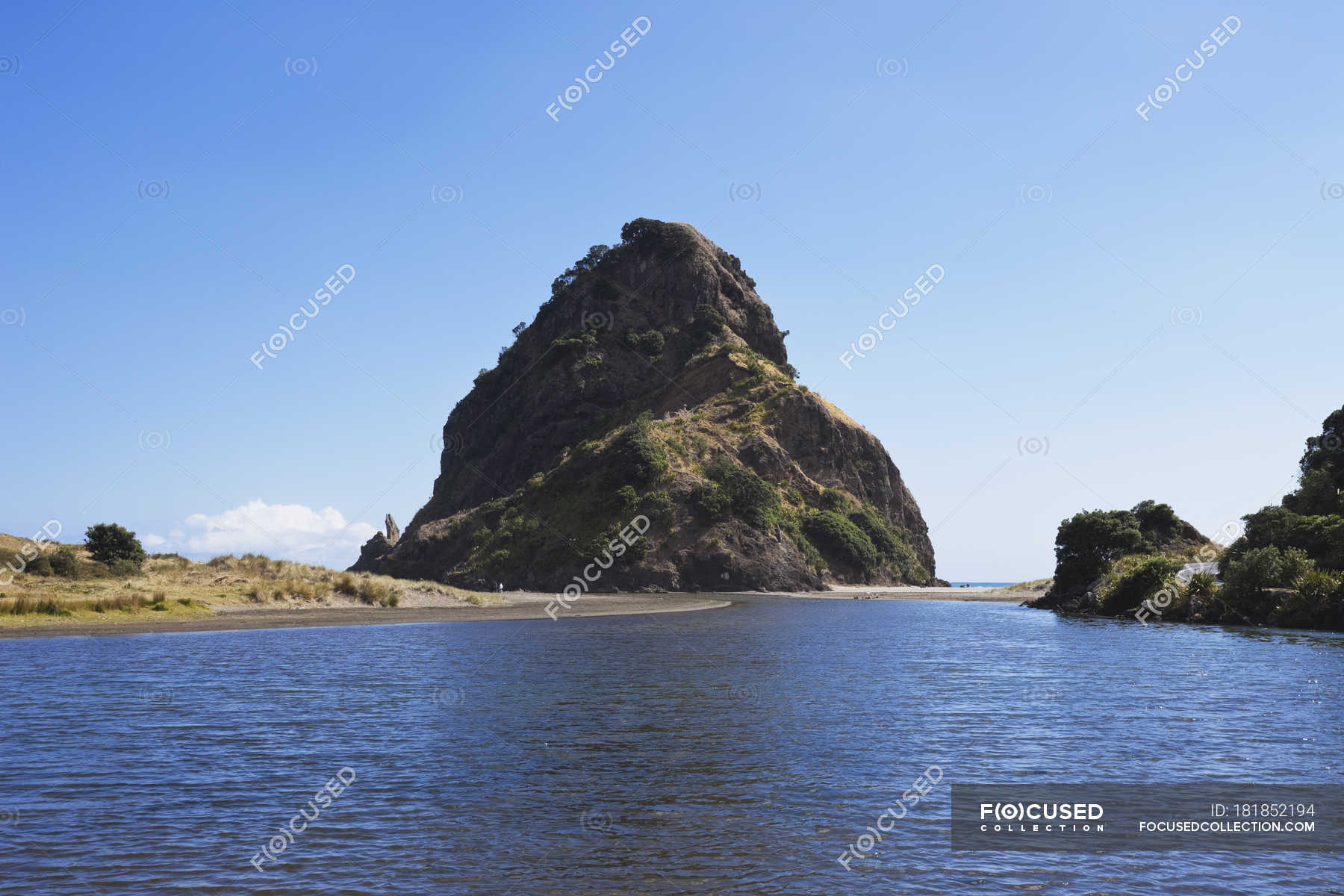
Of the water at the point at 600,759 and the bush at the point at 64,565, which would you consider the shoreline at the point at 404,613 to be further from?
the bush at the point at 64,565

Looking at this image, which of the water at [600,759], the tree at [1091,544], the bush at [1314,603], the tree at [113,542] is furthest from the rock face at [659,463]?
the water at [600,759]

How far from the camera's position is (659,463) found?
138 meters

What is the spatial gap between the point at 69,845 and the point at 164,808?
2.11 m

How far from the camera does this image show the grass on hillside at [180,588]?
4794 centimetres

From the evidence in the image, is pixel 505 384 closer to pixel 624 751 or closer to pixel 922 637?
pixel 922 637

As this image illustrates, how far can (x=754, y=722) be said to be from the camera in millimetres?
23234

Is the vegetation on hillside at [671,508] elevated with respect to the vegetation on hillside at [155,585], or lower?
elevated

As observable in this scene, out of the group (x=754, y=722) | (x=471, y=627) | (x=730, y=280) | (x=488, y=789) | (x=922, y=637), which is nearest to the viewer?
(x=488, y=789)

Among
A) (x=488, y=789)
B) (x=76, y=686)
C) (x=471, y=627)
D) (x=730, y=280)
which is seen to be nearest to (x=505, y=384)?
(x=730, y=280)

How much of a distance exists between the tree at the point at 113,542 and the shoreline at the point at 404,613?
11.7m

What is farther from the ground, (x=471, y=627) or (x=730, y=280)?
(x=730, y=280)

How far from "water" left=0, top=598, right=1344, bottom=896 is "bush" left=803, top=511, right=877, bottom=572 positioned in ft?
341

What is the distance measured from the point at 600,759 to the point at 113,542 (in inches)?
2309

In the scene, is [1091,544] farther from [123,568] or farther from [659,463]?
[123,568]
